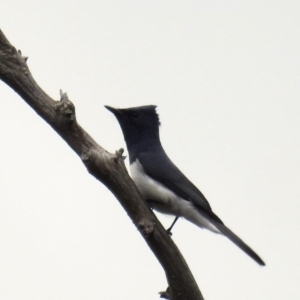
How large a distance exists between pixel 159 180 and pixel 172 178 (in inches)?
6.2

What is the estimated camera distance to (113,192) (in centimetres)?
476

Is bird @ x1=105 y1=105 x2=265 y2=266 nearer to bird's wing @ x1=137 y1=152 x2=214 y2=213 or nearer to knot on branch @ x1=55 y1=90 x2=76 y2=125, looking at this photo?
bird's wing @ x1=137 y1=152 x2=214 y2=213

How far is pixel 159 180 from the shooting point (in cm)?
708

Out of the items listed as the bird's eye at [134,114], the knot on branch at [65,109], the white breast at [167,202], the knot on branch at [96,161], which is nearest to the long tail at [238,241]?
the white breast at [167,202]

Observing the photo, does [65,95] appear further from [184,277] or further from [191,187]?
[191,187]

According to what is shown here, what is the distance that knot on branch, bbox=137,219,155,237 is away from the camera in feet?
16.0

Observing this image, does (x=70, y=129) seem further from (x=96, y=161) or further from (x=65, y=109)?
(x=96, y=161)

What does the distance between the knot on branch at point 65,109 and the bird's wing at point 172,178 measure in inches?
104

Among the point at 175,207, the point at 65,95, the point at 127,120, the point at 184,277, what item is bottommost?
the point at 184,277

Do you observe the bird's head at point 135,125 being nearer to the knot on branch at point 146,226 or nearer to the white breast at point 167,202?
the white breast at point 167,202

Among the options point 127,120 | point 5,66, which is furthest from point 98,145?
point 127,120

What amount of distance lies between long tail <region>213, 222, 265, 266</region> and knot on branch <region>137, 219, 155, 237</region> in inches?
63.9

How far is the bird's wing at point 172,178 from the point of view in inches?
274

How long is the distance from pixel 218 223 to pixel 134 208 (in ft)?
7.08
